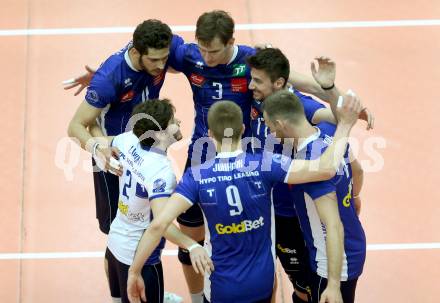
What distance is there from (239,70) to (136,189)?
1489mm

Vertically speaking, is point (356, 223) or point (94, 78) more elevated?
point (94, 78)

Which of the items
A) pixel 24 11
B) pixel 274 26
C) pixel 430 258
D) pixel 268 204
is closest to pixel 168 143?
pixel 268 204

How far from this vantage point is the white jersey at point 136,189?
559 centimetres

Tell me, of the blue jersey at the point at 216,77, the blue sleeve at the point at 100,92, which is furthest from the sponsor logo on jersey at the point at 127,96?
the blue jersey at the point at 216,77

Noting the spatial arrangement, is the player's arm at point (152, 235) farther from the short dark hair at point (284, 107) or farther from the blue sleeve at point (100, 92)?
the blue sleeve at point (100, 92)

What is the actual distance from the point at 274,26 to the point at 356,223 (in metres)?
5.97

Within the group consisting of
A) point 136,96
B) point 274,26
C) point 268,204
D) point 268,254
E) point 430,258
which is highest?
point 274,26

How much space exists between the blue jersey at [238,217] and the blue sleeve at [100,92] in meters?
1.30

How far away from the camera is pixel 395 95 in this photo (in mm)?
10016

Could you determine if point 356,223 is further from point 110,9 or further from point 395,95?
point 110,9

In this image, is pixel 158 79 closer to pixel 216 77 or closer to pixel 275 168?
pixel 216 77

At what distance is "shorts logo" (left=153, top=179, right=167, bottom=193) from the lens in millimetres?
5535

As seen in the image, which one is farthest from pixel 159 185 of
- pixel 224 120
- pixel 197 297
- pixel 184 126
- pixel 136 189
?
pixel 184 126

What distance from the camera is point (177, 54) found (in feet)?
22.1
